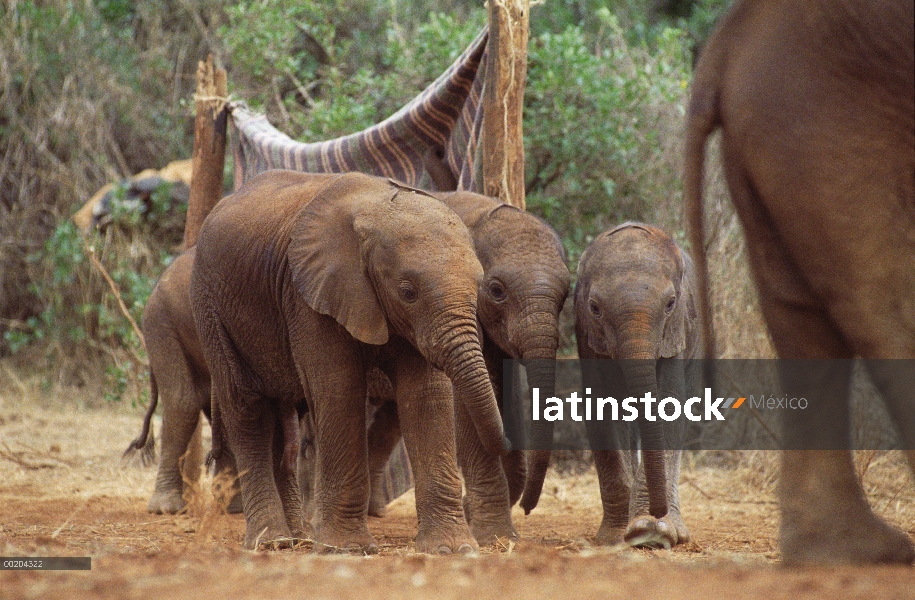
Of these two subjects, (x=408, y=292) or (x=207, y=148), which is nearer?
(x=408, y=292)

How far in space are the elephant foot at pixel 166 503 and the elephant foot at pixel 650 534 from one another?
352 centimetres

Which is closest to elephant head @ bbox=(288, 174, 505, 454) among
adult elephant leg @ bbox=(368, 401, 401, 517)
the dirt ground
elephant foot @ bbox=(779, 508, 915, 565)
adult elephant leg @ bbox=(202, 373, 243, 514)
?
the dirt ground

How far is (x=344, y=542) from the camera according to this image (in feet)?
16.8

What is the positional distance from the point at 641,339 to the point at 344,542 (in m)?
1.65

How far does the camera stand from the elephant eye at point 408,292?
5016mm

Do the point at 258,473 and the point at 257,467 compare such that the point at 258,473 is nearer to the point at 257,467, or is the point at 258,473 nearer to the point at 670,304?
the point at 257,467

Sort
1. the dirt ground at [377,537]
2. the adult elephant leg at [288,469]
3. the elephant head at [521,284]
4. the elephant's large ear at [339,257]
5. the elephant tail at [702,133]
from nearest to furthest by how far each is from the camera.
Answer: the dirt ground at [377,537]
the elephant tail at [702,133]
the elephant's large ear at [339,257]
the elephant head at [521,284]
the adult elephant leg at [288,469]

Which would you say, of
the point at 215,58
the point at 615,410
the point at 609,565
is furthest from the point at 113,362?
the point at 609,565

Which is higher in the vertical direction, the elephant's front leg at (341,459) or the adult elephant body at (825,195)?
the adult elephant body at (825,195)

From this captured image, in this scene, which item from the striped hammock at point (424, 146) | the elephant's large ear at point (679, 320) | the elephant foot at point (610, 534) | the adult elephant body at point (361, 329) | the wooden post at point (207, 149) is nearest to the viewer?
the adult elephant body at point (361, 329)

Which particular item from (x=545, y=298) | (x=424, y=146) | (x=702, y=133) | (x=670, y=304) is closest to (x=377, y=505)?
(x=424, y=146)

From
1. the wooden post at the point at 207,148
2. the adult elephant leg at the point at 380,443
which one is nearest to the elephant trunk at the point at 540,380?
the adult elephant leg at the point at 380,443

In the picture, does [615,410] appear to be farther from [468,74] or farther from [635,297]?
[468,74]

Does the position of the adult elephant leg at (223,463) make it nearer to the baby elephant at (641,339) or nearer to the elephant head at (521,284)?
the elephant head at (521,284)
